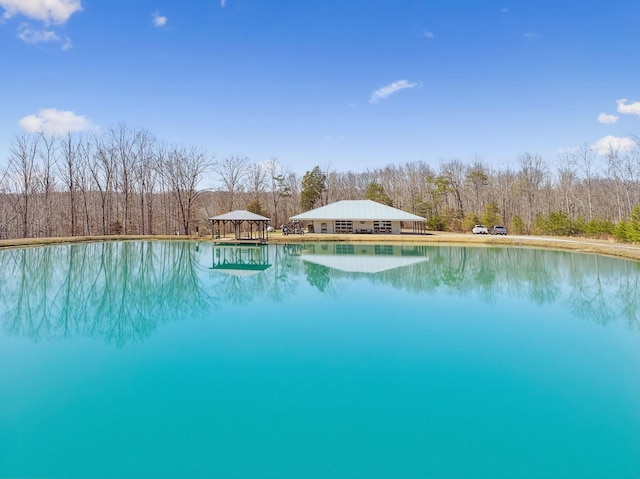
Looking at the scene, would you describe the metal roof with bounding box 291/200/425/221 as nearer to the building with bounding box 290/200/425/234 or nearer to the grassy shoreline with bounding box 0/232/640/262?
the building with bounding box 290/200/425/234

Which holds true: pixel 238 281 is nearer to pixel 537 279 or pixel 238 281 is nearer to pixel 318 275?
pixel 318 275

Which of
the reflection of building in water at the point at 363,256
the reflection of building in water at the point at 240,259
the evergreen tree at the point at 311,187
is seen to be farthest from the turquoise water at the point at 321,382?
the evergreen tree at the point at 311,187

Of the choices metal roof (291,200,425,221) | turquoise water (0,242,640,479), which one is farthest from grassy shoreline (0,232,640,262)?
turquoise water (0,242,640,479)

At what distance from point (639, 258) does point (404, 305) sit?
571 inches

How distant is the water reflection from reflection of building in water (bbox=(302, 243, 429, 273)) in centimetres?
6

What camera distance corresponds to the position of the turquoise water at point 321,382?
3859 millimetres

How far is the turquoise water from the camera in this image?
386 cm

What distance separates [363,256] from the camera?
21.8 m

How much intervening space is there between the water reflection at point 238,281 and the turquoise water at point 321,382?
130mm

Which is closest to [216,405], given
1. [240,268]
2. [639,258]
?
[240,268]

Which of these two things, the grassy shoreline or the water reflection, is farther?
the grassy shoreline

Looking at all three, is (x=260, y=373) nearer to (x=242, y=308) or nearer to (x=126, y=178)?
(x=242, y=308)

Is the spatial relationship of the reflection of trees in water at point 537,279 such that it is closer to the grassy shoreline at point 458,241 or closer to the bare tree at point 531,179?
the grassy shoreline at point 458,241

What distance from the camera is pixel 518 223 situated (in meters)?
33.6
